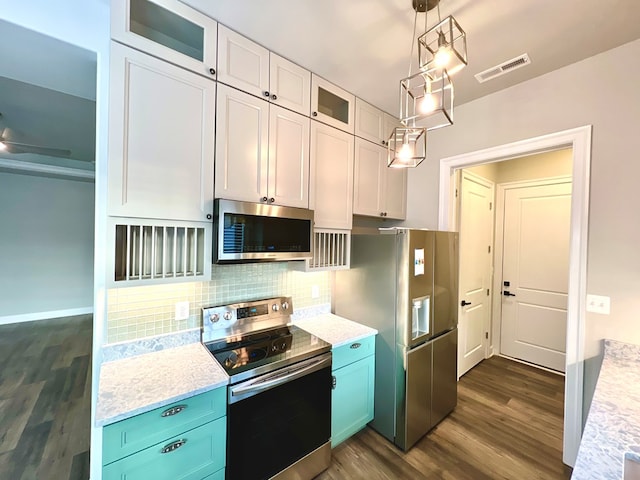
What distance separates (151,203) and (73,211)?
18.1 ft

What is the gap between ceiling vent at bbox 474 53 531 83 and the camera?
1.82m

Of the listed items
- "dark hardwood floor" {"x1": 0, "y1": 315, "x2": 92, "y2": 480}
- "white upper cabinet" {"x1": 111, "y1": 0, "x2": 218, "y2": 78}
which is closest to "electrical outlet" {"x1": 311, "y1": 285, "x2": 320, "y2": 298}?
"white upper cabinet" {"x1": 111, "y1": 0, "x2": 218, "y2": 78}

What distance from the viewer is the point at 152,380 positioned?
4.41 feet

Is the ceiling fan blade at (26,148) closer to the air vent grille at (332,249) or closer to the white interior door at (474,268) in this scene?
the air vent grille at (332,249)

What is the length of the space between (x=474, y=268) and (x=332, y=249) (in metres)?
1.95

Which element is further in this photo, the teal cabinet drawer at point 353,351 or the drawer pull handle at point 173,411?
the teal cabinet drawer at point 353,351

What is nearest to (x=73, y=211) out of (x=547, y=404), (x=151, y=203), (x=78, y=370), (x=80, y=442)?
(x=78, y=370)

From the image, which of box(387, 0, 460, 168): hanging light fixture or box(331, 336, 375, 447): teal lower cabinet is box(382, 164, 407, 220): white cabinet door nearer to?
box(387, 0, 460, 168): hanging light fixture

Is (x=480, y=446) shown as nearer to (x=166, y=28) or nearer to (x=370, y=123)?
(x=370, y=123)

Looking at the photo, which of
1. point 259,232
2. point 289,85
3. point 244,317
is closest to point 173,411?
point 244,317

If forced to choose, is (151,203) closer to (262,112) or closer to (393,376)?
(262,112)

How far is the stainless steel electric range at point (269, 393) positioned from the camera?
4.66 feet

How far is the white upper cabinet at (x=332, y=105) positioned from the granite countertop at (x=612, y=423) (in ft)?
7.19

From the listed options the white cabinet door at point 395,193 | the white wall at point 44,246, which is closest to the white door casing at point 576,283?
the white cabinet door at point 395,193
